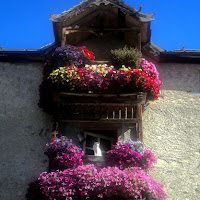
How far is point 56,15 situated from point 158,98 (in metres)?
4.06

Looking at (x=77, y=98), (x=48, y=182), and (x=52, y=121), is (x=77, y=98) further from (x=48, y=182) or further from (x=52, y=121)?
(x=48, y=182)

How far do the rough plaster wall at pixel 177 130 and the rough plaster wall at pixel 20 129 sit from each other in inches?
117

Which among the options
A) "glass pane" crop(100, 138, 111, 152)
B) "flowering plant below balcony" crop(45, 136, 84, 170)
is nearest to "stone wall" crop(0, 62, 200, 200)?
"glass pane" crop(100, 138, 111, 152)

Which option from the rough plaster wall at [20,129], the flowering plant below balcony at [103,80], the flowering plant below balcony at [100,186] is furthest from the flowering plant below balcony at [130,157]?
the rough plaster wall at [20,129]

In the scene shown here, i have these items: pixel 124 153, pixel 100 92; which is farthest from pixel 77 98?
pixel 124 153

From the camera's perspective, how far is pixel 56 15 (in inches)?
409

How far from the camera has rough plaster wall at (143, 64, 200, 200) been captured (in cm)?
856

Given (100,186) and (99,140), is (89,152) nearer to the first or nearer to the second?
(99,140)

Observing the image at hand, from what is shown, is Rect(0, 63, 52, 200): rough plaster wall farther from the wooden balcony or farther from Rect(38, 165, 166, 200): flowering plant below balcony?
Rect(38, 165, 166, 200): flowering plant below balcony

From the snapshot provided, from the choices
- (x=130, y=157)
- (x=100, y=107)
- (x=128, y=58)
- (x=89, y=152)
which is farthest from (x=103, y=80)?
(x=130, y=157)

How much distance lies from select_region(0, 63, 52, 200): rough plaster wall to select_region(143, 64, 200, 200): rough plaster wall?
2.98m

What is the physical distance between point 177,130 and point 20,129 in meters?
4.47

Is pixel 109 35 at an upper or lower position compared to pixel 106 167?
Result: upper

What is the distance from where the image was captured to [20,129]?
9.57 metres
